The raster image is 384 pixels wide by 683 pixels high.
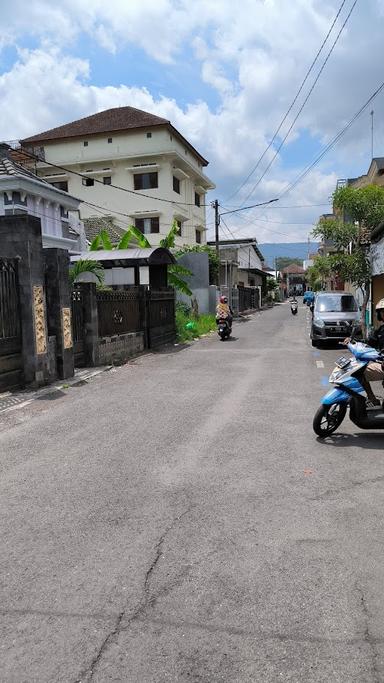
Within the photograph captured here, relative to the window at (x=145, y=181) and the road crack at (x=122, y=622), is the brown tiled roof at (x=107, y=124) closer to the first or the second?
the window at (x=145, y=181)

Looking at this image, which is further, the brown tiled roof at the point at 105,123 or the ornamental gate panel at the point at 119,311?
the brown tiled roof at the point at 105,123

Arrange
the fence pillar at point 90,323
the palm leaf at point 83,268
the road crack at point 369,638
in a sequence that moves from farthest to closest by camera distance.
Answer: the palm leaf at point 83,268
the fence pillar at point 90,323
the road crack at point 369,638

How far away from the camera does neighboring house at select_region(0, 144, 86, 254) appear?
1856 cm

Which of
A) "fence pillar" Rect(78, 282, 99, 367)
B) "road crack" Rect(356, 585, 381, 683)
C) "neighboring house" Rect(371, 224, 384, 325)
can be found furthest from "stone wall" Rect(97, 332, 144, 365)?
"road crack" Rect(356, 585, 381, 683)

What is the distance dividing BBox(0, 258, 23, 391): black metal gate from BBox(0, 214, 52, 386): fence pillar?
10cm

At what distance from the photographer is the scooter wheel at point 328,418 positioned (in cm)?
643

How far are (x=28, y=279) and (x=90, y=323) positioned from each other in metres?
2.97

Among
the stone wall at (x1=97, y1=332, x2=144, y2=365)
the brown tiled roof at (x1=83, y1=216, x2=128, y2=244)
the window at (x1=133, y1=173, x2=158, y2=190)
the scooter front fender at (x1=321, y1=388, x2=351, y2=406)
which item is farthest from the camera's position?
the window at (x1=133, y1=173, x2=158, y2=190)

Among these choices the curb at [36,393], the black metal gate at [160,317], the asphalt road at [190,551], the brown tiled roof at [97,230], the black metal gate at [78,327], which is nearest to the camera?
the asphalt road at [190,551]

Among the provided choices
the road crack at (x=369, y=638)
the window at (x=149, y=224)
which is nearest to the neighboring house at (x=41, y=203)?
the road crack at (x=369, y=638)

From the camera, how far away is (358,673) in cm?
246

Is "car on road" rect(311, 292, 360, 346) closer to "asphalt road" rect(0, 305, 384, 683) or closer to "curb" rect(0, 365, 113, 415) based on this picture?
"curb" rect(0, 365, 113, 415)

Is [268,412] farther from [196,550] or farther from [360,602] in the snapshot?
[360,602]

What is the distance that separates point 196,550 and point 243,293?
43.4 metres
